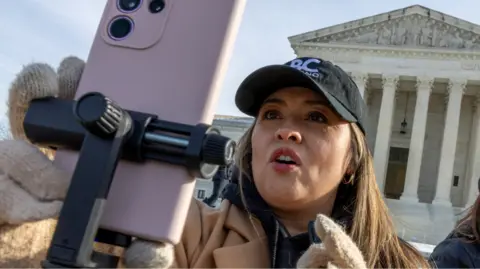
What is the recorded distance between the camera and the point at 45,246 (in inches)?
43.9

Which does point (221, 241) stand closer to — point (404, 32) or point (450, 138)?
point (450, 138)

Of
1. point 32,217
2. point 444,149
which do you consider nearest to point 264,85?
point 32,217

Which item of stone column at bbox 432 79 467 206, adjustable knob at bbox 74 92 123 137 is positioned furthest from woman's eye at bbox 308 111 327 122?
stone column at bbox 432 79 467 206

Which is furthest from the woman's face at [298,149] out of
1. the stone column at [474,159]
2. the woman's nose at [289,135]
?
the stone column at [474,159]

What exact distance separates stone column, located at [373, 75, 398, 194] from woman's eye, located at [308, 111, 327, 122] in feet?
110

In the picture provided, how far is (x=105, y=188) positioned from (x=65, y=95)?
307mm

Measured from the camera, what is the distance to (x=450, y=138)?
34188mm

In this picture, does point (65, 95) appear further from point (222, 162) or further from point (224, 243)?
point (224, 243)

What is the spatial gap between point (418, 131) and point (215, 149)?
35.1 m

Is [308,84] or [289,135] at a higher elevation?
[308,84]

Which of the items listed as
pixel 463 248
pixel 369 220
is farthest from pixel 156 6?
pixel 463 248

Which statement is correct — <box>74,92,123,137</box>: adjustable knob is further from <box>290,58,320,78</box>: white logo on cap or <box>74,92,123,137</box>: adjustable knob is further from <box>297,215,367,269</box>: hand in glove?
<box>290,58,320,78</box>: white logo on cap

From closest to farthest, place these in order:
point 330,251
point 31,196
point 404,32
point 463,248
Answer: point 31,196 → point 330,251 → point 463,248 → point 404,32

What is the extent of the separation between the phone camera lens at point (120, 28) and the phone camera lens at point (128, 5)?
2cm
